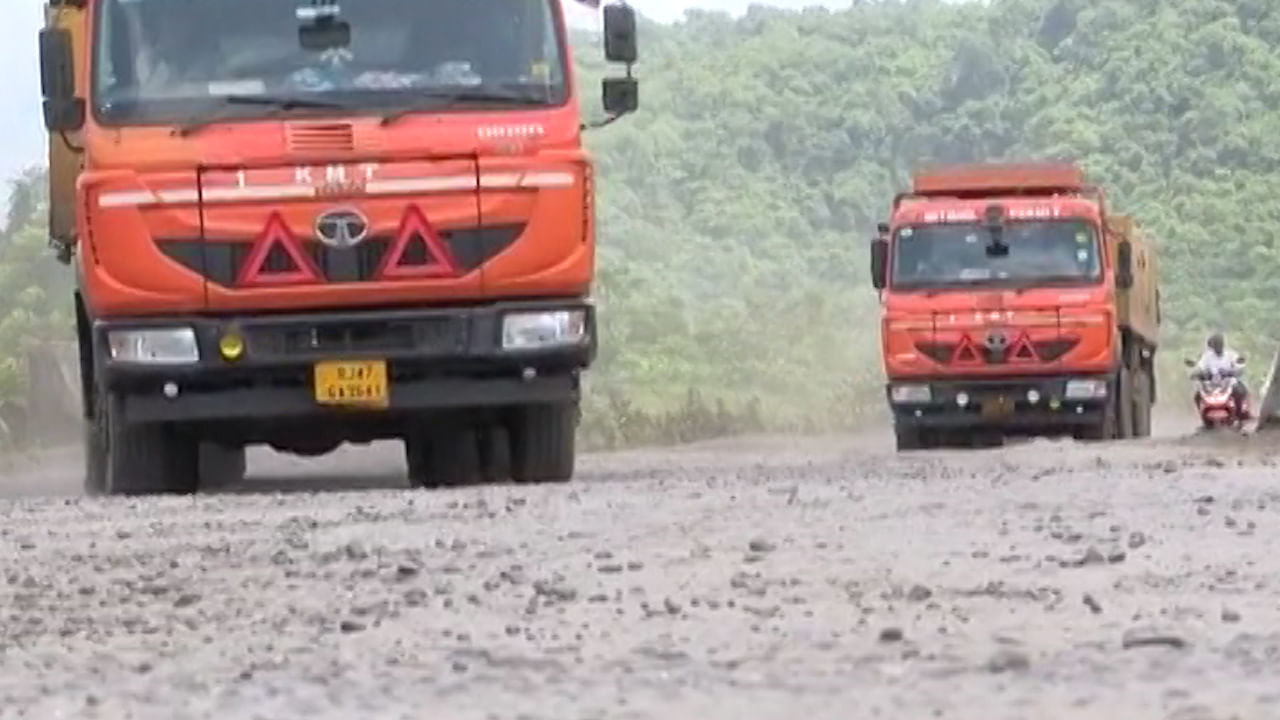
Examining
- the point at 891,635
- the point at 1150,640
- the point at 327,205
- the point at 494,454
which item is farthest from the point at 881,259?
the point at 1150,640

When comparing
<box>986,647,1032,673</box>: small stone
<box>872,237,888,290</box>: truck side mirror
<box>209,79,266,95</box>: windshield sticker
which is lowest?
<box>872,237,888,290</box>: truck side mirror

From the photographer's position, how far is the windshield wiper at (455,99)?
40.5 feet

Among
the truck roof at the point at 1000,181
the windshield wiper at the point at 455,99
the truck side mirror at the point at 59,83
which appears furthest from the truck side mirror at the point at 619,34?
the truck roof at the point at 1000,181

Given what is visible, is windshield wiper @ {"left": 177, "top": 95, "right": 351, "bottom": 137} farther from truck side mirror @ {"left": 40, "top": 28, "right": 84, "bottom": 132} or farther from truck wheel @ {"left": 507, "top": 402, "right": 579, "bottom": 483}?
truck wheel @ {"left": 507, "top": 402, "right": 579, "bottom": 483}

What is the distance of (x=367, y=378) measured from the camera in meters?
12.4

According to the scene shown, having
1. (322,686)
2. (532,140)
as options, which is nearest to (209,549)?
(322,686)

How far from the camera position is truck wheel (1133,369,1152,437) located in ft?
84.2

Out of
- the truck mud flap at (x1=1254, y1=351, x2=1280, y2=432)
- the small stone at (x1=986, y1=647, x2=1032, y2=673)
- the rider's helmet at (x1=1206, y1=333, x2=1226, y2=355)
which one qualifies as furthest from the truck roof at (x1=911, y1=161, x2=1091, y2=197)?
the small stone at (x1=986, y1=647, x2=1032, y2=673)

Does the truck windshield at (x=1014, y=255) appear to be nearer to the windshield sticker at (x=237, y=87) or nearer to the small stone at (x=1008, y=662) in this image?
the windshield sticker at (x=237, y=87)

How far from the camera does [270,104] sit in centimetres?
1235

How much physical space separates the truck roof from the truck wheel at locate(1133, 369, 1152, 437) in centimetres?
281

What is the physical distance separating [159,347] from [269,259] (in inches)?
24.2

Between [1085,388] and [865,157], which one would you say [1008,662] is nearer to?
[1085,388]

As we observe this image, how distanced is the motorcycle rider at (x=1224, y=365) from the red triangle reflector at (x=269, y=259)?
14.5 m
